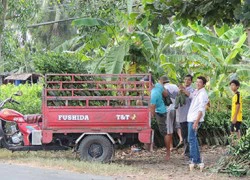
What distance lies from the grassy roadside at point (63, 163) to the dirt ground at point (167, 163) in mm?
354

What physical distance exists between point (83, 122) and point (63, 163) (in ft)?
3.08

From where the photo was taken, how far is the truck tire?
9867 mm

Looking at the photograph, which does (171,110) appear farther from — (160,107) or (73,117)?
(73,117)

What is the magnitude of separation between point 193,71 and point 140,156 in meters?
5.01

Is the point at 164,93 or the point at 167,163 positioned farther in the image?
the point at 164,93

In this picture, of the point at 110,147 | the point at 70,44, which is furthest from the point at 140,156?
the point at 70,44

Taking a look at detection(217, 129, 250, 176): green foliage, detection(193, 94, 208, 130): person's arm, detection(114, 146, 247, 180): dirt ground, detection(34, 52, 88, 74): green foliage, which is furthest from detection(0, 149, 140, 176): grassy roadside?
detection(34, 52, 88, 74): green foliage

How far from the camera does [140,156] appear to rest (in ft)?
37.8

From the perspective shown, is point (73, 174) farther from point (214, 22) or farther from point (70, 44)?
point (70, 44)

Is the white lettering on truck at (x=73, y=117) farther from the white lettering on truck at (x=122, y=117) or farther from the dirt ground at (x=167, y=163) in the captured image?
the dirt ground at (x=167, y=163)

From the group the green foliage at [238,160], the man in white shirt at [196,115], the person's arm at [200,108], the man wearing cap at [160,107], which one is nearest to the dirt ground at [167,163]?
the green foliage at [238,160]

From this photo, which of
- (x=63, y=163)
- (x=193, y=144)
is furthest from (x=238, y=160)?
(x=63, y=163)

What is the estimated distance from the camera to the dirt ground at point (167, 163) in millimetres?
8672

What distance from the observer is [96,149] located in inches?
391
